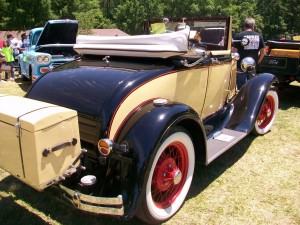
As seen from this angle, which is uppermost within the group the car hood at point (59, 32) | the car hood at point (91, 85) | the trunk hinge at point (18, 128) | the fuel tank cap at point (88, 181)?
the car hood at point (59, 32)

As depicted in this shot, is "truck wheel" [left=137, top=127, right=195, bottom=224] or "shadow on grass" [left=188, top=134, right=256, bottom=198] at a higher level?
"truck wheel" [left=137, top=127, right=195, bottom=224]

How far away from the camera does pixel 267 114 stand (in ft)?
15.3

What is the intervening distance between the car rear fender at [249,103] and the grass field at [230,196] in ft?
1.45

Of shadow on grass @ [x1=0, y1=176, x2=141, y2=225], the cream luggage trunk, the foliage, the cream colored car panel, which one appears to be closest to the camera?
the cream luggage trunk

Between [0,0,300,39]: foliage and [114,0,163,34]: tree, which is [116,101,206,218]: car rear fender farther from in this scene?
[114,0,163,34]: tree

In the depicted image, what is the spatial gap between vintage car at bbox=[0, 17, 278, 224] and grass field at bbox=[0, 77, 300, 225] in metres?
0.32

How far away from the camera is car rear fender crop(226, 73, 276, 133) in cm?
382

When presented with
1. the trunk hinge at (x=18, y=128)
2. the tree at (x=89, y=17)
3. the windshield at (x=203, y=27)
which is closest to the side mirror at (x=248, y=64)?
the windshield at (x=203, y=27)

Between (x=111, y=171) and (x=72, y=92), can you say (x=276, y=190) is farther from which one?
(x=72, y=92)

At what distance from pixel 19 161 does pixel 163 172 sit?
1139mm

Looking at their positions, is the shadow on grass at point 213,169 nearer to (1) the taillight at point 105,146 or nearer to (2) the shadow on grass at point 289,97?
(1) the taillight at point 105,146

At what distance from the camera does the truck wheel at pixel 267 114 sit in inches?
180

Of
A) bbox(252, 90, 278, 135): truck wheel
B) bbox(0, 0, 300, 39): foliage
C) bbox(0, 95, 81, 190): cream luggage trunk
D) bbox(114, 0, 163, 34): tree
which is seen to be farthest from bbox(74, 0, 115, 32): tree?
bbox(0, 95, 81, 190): cream luggage trunk

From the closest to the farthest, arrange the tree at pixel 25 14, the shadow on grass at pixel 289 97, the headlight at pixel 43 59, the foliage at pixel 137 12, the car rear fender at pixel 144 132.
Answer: the car rear fender at pixel 144 132 → the shadow on grass at pixel 289 97 → the headlight at pixel 43 59 → the tree at pixel 25 14 → the foliage at pixel 137 12
